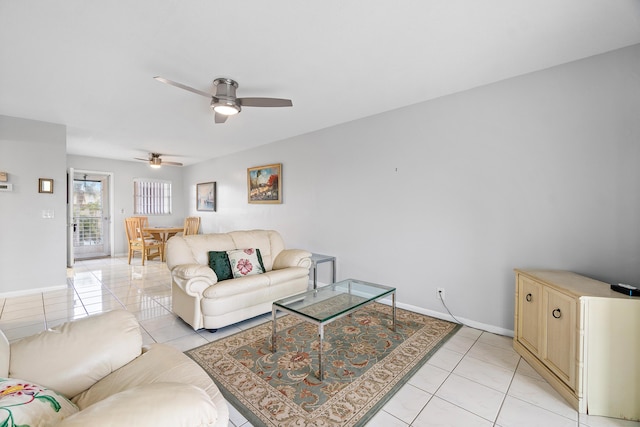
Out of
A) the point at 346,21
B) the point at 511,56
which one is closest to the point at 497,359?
the point at 511,56

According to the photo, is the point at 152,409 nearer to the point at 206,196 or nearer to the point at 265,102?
the point at 265,102

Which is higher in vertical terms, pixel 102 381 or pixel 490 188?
pixel 490 188

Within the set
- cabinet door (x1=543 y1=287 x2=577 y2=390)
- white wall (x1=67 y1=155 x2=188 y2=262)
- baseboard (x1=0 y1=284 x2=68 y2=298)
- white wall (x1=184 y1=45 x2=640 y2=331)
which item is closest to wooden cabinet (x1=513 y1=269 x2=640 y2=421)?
cabinet door (x1=543 y1=287 x2=577 y2=390)

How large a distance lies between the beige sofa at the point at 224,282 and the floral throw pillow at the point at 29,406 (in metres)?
1.79

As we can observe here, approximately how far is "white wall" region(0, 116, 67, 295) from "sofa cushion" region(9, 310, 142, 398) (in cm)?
385

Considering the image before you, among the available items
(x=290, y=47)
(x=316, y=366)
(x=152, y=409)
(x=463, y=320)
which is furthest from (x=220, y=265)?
(x=463, y=320)

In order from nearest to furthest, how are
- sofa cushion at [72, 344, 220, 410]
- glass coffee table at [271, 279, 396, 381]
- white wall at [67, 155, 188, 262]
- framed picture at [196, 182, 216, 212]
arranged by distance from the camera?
sofa cushion at [72, 344, 220, 410], glass coffee table at [271, 279, 396, 381], white wall at [67, 155, 188, 262], framed picture at [196, 182, 216, 212]

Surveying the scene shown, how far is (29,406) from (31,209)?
14.9 feet

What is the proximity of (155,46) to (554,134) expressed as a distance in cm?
334

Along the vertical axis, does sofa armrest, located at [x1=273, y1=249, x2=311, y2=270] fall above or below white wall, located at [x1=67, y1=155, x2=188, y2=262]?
below

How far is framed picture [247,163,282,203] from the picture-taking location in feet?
16.0

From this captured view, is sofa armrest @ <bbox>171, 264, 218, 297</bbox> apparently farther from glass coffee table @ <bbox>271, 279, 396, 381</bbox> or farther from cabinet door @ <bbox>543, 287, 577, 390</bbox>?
cabinet door @ <bbox>543, 287, 577, 390</bbox>

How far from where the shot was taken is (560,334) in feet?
6.20

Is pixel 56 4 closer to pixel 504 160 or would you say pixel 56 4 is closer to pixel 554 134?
pixel 504 160
